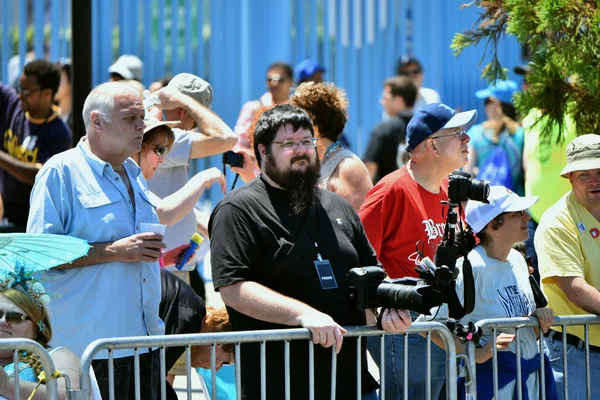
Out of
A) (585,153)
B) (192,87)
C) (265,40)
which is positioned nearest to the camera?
(585,153)

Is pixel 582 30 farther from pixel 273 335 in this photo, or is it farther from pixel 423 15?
pixel 423 15

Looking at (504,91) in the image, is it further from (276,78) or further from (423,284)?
(423,284)

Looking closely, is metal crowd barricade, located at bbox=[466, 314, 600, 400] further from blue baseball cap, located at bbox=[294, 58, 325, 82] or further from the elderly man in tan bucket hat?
blue baseball cap, located at bbox=[294, 58, 325, 82]

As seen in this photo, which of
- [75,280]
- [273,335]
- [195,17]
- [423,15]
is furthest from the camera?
[423,15]

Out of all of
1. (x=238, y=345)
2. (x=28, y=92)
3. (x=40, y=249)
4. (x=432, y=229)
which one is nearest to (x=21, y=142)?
(x=28, y=92)

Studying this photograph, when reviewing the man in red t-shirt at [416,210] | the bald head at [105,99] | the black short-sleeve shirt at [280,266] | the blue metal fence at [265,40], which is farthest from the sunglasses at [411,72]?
the black short-sleeve shirt at [280,266]

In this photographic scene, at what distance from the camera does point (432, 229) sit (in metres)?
5.10

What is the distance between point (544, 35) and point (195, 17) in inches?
219

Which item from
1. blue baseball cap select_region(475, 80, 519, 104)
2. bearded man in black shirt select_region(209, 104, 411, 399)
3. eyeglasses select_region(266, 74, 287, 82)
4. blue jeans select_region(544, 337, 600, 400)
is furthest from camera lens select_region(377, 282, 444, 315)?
eyeglasses select_region(266, 74, 287, 82)

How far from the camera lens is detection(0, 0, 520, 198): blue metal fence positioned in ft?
32.6

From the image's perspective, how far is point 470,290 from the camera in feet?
14.5

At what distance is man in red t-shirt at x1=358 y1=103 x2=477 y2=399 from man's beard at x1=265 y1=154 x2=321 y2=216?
73 centimetres

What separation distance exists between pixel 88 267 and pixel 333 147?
1847 millimetres

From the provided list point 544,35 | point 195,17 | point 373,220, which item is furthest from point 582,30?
point 195,17
